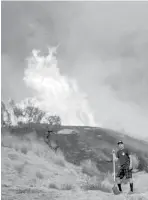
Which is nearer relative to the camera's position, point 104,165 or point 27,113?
point 104,165

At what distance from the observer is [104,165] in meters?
24.5

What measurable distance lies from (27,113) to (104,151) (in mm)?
21156

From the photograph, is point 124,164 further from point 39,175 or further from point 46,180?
point 39,175

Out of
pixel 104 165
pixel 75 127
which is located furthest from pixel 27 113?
pixel 104 165

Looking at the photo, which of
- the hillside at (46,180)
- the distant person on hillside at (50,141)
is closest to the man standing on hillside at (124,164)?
the hillside at (46,180)

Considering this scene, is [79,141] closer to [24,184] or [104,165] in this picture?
[104,165]

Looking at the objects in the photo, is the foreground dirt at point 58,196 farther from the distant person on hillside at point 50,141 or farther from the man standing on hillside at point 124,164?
the distant person on hillside at point 50,141

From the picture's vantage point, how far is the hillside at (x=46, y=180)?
10219 millimetres

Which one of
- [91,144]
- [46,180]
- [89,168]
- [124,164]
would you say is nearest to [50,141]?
[91,144]

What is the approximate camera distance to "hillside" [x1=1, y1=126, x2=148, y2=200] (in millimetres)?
10219

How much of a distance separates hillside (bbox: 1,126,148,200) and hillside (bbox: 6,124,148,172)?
1997 millimetres

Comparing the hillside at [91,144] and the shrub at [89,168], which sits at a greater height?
the hillside at [91,144]

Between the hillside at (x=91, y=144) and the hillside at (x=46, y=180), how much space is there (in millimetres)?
1997

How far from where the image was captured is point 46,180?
1497 centimetres
